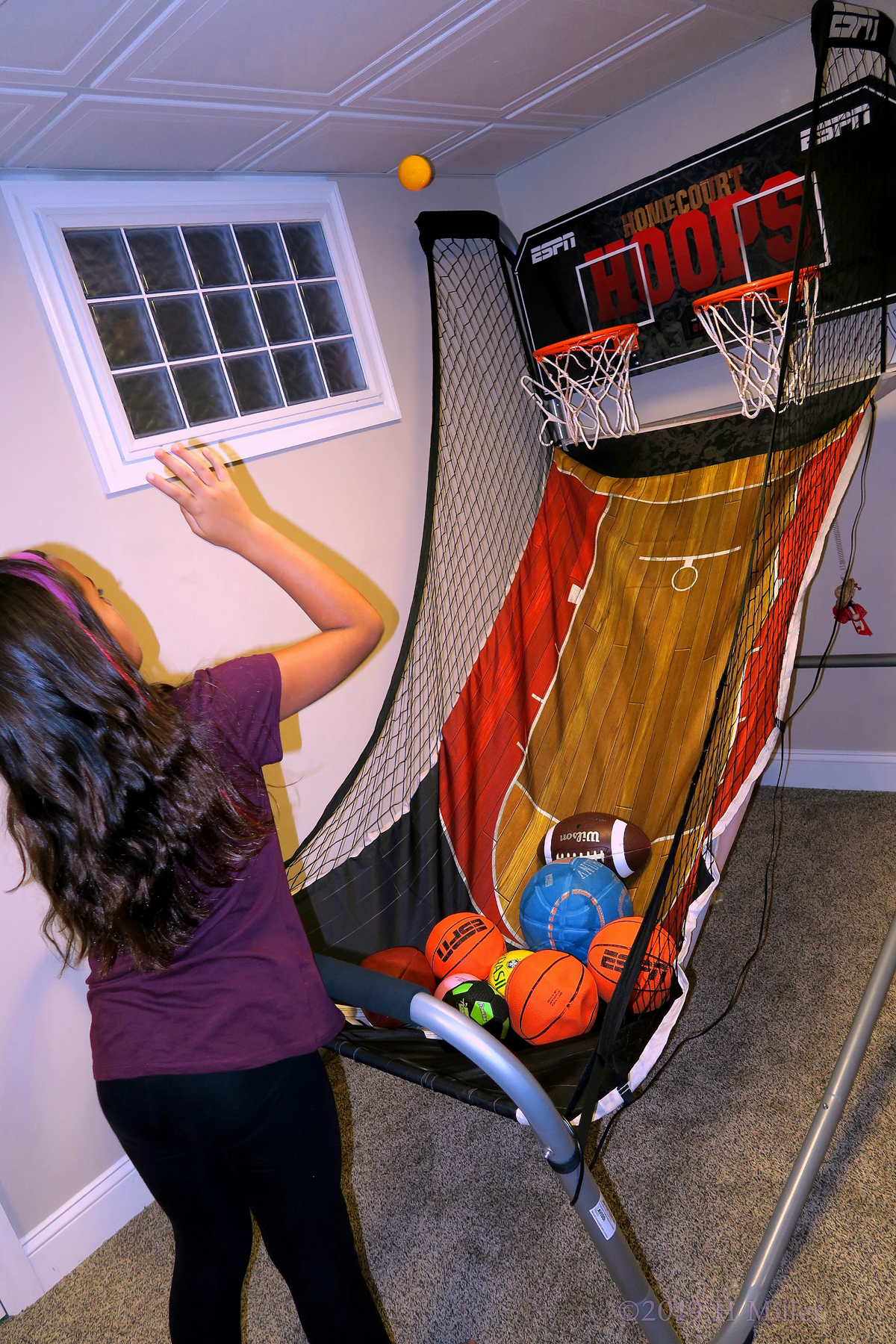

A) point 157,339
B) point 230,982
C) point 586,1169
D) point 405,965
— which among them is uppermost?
point 157,339

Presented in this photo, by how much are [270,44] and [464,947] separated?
1.68 metres

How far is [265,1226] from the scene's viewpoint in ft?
3.26

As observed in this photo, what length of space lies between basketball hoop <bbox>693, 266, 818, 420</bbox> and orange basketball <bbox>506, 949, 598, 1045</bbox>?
1401 millimetres

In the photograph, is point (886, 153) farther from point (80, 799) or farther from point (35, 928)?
point (35, 928)

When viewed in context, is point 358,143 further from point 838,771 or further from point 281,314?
point 838,771

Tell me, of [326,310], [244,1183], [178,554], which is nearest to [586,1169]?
[244,1183]

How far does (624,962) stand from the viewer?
153cm

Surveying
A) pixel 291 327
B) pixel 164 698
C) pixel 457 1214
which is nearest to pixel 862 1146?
pixel 457 1214

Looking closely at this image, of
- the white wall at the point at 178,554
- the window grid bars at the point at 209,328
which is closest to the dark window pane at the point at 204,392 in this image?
the window grid bars at the point at 209,328

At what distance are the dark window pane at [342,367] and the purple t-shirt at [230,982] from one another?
1587mm

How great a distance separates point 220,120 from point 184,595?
0.98m

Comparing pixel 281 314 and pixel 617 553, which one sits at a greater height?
pixel 281 314

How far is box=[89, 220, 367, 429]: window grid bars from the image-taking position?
1.99 m

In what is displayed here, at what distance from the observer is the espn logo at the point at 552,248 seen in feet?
8.70
